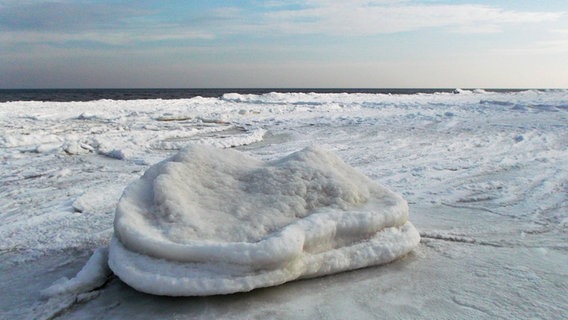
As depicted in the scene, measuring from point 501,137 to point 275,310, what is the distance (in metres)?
7.26

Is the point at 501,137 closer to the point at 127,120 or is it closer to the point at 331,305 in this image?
the point at 331,305

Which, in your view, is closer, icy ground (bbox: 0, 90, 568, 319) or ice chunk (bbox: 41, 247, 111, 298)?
icy ground (bbox: 0, 90, 568, 319)

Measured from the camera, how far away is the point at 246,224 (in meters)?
2.51

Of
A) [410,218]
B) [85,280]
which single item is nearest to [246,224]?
[85,280]

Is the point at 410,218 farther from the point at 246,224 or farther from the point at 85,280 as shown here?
the point at 85,280

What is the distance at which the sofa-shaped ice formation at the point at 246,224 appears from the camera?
2225mm

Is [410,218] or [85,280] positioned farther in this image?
[410,218]

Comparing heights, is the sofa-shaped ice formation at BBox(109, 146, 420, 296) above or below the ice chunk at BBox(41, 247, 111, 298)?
above

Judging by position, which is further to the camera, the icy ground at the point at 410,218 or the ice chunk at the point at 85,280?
the ice chunk at the point at 85,280

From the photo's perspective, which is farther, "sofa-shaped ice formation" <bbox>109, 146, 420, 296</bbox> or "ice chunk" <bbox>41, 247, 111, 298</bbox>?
"ice chunk" <bbox>41, 247, 111, 298</bbox>

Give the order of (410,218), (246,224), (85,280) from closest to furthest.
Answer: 1. (85,280)
2. (246,224)
3. (410,218)

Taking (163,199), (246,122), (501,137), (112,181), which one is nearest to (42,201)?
(112,181)

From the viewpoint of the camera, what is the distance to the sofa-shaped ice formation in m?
2.22

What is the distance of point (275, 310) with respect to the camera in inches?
84.0
